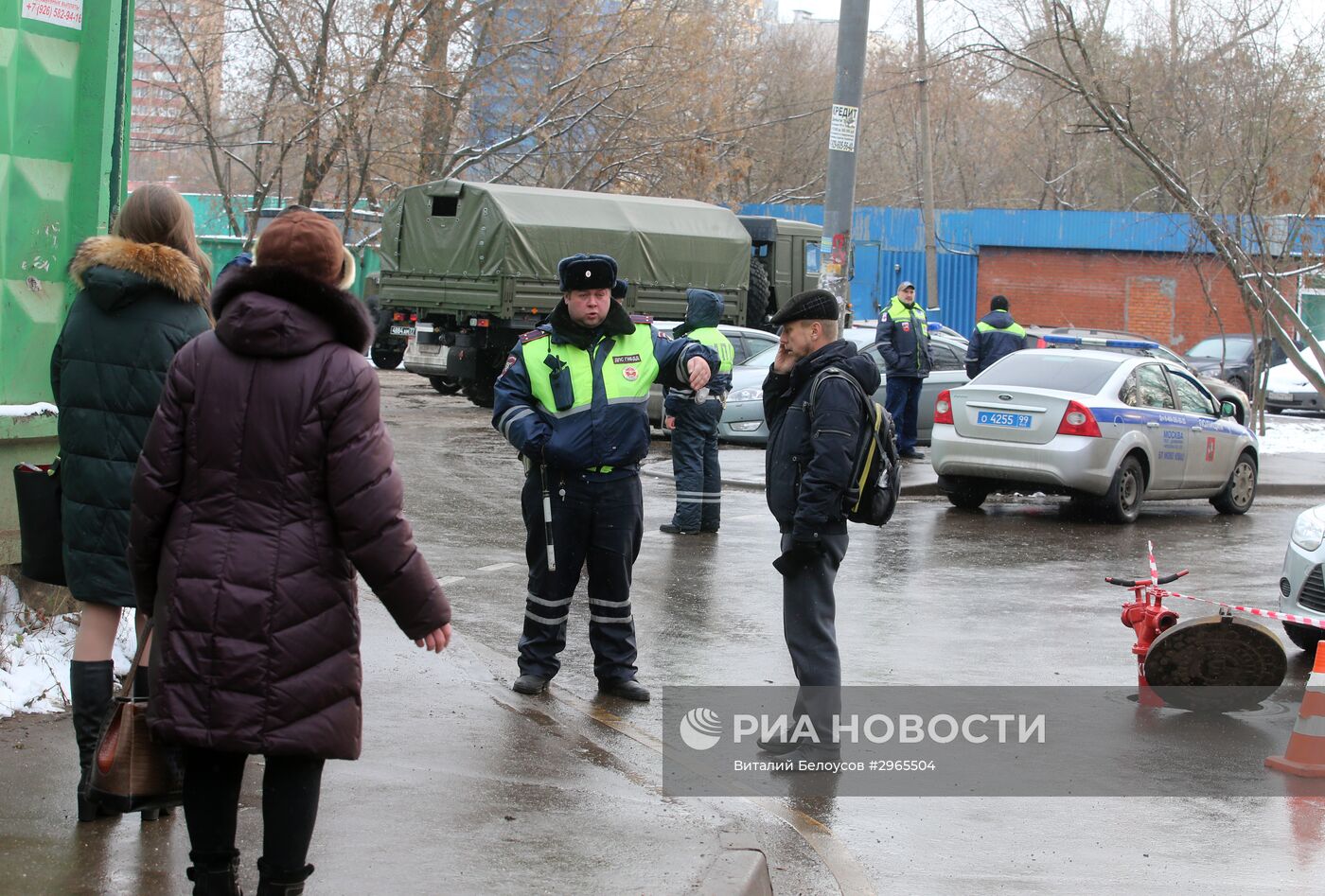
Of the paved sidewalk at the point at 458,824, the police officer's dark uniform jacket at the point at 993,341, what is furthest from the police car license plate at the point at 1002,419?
the paved sidewalk at the point at 458,824

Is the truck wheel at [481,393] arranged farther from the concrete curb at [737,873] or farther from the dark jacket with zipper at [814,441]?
the concrete curb at [737,873]

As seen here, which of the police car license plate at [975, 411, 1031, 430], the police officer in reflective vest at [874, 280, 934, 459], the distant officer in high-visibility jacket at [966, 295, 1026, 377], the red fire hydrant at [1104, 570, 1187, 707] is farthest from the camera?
the distant officer in high-visibility jacket at [966, 295, 1026, 377]

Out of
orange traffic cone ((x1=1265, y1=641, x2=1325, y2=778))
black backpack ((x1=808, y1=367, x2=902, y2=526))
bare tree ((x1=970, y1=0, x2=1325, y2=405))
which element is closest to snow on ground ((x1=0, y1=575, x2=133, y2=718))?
black backpack ((x1=808, y1=367, x2=902, y2=526))

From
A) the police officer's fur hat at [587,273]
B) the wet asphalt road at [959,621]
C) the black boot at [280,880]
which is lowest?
the wet asphalt road at [959,621]

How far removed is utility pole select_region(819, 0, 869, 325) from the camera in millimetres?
16219

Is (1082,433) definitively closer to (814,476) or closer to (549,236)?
(814,476)

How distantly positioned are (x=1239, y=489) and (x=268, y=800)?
13.4 meters

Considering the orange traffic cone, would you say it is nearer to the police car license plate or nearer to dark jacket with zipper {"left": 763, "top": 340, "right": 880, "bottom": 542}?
dark jacket with zipper {"left": 763, "top": 340, "right": 880, "bottom": 542}

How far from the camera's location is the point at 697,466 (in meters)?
11.9

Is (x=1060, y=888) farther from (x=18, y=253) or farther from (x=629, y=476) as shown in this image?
(x=18, y=253)

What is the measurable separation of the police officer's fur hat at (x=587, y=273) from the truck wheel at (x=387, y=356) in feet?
69.6

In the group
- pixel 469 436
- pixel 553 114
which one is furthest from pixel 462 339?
pixel 553 114

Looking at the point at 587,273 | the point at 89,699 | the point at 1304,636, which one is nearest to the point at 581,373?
the point at 587,273

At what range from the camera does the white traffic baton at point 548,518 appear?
6.73 metres
